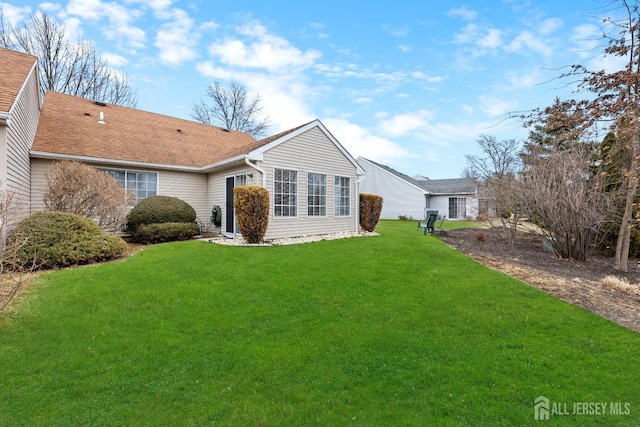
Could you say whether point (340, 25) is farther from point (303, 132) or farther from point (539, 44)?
point (539, 44)

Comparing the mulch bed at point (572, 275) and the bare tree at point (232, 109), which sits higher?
the bare tree at point (232, 109)

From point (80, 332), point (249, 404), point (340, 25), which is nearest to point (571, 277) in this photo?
point (249, 404)

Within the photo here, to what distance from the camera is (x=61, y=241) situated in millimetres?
6645

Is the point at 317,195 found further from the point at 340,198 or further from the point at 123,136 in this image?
the point at 123,136

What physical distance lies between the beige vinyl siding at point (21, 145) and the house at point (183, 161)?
0.10 feet

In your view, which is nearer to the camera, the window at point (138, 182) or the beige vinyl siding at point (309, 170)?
the beige vinyl siding at point (309, 170)

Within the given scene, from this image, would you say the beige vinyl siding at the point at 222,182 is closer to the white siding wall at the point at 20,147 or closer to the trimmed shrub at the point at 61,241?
the trimmed shrub at the point at 61,241

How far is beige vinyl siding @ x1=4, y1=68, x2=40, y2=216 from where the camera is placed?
6.93 meters

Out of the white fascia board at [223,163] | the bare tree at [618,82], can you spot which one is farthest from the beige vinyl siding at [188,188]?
the bare tree at [618,82]

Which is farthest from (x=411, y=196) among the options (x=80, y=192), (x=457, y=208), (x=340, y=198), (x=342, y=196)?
(x=80, y=192)

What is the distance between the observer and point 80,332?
12.2 ft

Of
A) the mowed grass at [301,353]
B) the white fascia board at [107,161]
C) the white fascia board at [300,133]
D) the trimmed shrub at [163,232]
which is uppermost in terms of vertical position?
the white fascia board at [300,133]

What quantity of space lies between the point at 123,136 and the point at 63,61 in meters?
14.1

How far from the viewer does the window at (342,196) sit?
12.2m
